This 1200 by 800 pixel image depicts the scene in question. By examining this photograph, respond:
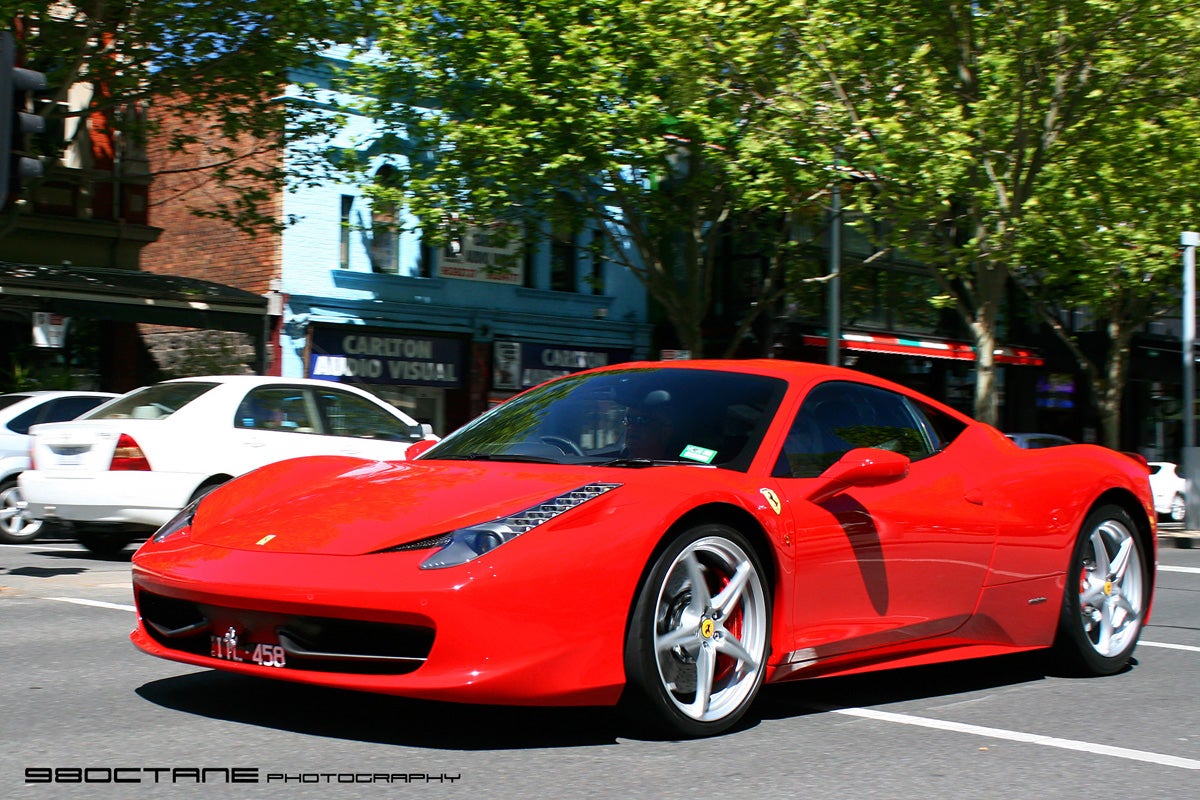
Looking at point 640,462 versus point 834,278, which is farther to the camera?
point 834,278

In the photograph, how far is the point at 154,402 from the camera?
11.5 m

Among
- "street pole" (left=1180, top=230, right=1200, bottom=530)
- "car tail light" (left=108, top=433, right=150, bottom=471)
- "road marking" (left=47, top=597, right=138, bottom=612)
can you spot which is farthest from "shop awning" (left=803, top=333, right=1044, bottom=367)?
"road marking" (left=47, top=597, right=138, bottom=612)

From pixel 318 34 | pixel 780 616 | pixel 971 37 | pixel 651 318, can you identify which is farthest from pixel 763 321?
pixel 780 616

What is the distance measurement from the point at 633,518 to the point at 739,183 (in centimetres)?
1719

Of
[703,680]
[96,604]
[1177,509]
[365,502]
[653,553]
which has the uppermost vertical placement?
[365,502]

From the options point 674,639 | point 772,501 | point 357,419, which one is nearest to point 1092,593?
point 772,501

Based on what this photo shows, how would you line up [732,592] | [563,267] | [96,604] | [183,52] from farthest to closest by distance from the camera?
[563,267]
[183,52]
[96,604]
[732,592]

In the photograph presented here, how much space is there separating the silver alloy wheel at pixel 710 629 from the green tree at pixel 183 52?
16040 mm

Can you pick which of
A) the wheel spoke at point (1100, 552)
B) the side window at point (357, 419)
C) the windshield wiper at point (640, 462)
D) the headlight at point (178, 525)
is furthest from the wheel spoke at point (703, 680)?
A: the side window at point (357, 419)

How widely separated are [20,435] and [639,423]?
10575 millimetres

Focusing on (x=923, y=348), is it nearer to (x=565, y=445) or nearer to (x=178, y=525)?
(x=565, y=445)

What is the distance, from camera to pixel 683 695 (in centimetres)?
459

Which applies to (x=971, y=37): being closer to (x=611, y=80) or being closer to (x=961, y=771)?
(x=611, y=80)

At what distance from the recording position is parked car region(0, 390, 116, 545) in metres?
13.7
